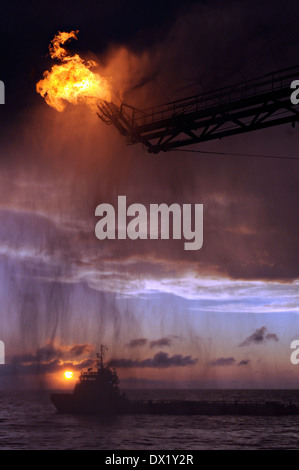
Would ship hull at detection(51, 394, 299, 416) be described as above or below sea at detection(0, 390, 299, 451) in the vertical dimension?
above

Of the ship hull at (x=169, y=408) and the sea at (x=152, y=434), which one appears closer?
the sea at (x=152, y=434)

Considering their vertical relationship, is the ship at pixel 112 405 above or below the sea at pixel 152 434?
above

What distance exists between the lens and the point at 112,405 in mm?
85312

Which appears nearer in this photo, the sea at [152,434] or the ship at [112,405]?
the sea at [152,434]

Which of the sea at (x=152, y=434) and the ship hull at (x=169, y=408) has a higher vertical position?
the ship hull at (x=169, y=408)

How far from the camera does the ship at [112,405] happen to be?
83.9 meters

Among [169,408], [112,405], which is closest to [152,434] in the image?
[112,405]

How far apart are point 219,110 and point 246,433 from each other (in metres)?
70.6

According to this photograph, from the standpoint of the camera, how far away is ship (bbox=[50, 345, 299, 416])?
83875 mm

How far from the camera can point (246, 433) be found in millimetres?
76750

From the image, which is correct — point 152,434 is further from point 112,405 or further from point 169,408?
point 169,408

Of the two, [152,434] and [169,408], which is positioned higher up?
[169,408]

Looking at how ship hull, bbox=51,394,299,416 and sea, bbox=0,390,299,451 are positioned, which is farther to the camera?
ship hull, bbox=51,394,299,416
